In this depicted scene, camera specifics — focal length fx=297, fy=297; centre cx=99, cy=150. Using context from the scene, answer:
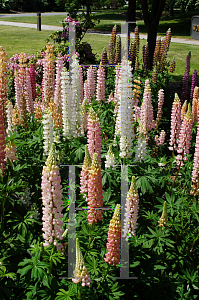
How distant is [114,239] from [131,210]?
406 millimetres

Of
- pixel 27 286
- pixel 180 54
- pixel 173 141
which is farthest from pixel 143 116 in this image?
pixel 180 54

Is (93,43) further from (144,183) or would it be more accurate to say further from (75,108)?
(144,183)

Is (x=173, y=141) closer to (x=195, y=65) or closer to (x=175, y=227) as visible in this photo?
(x=175, y=227)

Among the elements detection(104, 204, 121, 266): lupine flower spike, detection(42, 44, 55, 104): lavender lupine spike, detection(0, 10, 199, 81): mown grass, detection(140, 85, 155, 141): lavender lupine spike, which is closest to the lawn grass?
detection(0, 10, 199, 81): mown grass

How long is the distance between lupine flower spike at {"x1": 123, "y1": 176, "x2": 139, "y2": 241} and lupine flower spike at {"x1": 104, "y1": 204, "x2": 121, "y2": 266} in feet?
1.11

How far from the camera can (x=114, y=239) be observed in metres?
2.56

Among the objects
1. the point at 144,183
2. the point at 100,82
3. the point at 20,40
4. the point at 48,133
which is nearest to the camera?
the point at 144,183

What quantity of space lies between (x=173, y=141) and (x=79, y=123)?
5.27 ft

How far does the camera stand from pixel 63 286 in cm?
274

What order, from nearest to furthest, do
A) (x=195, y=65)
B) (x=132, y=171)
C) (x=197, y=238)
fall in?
1. (x=197, y=238)
2. (x=132, y=171)
3. (x=195, y=65)

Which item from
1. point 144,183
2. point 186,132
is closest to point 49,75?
point 186,132

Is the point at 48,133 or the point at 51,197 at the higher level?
the point at 48,133

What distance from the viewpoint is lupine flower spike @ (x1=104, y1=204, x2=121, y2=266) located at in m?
2.50

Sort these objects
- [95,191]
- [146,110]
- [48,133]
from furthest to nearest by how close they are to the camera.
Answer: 1. [146,110]
2. [48,133]
3. [95,191]
